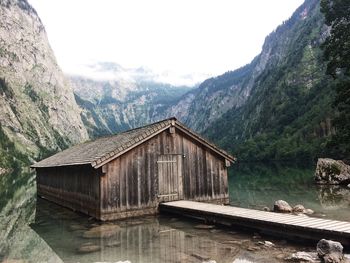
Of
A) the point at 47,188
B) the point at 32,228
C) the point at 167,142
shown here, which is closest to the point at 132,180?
the point at 167,142

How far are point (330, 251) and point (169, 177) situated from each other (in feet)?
41.1

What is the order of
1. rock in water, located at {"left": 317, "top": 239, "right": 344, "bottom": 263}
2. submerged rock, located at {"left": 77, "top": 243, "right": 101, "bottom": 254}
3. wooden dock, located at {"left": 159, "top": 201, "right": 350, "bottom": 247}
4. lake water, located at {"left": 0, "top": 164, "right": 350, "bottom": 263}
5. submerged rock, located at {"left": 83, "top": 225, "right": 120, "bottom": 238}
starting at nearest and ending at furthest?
rock in water, located at {"left": 317, "top": 239, "right": 344, "bottom": 263}
wooden dock, located at {"left": 159, "top": 201, "right": 350, "bottom": 247}
lake water, located at {"left": 0, "top": 164, "right": 350, "bottom": 263}
submerged rock, located at {"left": 77, "top": 243, "right": 101, "bottom": 254}
submerged rock, located at {"left": 83, "top": 225, "right": 120, "bottom": 238}

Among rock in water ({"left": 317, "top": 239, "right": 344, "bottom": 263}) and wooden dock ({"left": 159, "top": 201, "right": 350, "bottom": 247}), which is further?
wooden dock ({"left": 159, "top": 201, "right": 350, "bottom": 247})

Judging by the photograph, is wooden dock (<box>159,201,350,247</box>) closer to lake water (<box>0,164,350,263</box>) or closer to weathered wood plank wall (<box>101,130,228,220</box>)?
lake water (<box>0,164,350,263</box>)

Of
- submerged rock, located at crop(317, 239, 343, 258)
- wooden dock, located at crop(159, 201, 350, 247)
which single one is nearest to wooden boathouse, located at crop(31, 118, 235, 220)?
wooden dock, located at crop(159, 201, 350, 247)

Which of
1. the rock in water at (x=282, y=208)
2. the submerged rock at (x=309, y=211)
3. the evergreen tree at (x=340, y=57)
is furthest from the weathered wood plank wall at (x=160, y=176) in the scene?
the evergreen tree at (x=340, y=57)

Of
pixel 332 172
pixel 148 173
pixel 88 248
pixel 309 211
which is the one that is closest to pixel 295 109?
pixel 332 172

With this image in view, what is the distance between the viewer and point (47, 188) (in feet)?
113

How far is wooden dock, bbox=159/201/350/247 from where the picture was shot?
476 inches

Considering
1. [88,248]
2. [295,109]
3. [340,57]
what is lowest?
[88,248]

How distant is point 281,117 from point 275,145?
36661 mm

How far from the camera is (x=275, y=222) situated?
13.8 meters

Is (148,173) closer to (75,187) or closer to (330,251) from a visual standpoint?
(75,187)

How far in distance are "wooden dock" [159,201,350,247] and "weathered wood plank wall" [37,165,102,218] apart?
452cm
